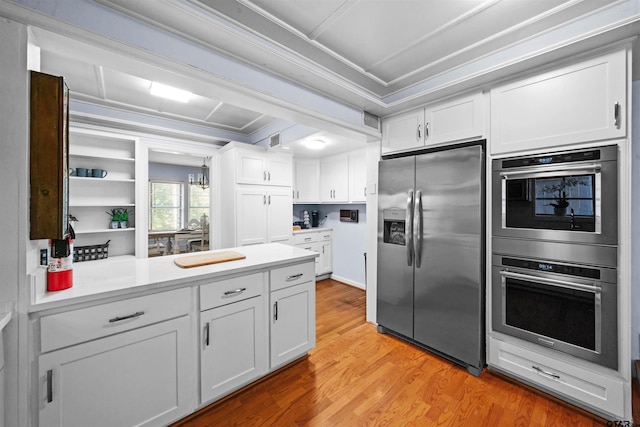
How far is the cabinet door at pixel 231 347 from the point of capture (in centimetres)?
163

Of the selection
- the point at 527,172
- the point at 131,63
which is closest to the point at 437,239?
the point at 527,172

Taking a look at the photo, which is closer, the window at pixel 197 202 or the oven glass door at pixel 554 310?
the oven glass door at pixel 554 310

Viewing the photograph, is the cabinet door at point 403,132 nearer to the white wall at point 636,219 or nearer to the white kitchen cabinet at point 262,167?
the white wall at point 636,219

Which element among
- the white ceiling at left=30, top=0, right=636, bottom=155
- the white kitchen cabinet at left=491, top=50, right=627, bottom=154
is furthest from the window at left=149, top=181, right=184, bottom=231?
the white kitchen cabinet at left=491, top=50, right=627, bottom=154

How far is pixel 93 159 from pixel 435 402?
430 centimetres

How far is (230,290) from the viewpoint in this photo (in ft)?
5.68

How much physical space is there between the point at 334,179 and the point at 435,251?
8.48ft

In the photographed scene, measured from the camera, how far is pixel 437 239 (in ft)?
7.34

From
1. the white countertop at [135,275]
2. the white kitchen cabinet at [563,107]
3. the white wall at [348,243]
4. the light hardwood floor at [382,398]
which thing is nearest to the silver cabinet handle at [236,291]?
the white countertop at [135,275]

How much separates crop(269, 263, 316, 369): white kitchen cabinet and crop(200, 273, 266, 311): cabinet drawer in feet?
0.42

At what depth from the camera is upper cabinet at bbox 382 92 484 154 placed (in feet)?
6.90

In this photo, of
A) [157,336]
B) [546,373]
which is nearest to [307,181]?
[157,336]

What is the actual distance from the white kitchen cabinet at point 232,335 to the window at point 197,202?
187 inches

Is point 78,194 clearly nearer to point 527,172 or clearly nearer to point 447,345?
point 447,345
